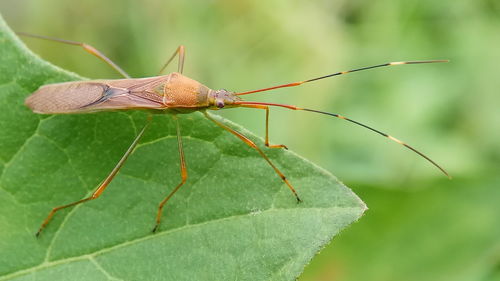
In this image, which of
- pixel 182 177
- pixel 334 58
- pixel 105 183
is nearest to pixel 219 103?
pixel 182 177

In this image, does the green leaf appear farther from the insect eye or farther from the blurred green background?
the blurred green background

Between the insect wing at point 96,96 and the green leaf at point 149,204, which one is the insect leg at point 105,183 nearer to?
the green leaf at point 149,204

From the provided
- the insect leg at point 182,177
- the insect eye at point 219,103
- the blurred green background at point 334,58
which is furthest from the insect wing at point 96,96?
the blurred green background at point 334,58

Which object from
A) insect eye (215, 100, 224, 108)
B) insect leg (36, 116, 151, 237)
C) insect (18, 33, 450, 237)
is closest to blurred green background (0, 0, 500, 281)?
insect (18, 33, 450, 237)

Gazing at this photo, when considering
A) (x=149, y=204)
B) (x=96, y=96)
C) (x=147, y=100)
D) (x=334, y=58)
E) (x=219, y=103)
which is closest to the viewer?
(x=149, y=204)

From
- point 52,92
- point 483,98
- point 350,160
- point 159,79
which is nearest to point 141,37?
point 159,79

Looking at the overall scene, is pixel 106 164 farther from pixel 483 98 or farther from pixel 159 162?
pixel 483 98

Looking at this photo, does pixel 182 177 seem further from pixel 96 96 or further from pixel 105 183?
pixel 96 96
